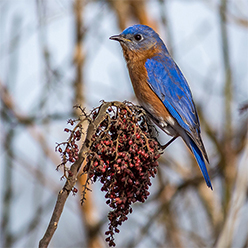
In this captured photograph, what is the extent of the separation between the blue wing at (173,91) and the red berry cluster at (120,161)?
5.78 ft

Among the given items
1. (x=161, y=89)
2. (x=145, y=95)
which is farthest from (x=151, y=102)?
(x=161, y=89)

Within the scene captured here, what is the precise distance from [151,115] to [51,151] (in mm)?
2260

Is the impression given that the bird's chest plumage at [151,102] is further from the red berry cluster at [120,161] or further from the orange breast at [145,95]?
the red berry cluster at [120,161]

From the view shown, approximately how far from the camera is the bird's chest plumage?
178 inches

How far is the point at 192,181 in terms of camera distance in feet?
19.0

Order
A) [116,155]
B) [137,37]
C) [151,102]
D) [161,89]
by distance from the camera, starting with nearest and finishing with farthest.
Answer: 1. [116,155]
2. [151,102]
3. [161,89]
4. [137,37]

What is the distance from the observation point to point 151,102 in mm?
4527

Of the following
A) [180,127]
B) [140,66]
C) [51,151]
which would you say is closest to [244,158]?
[180,127]

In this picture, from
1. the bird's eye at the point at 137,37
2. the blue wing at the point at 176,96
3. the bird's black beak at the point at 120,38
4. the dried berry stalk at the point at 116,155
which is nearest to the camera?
the dried berry stalk at the point at 116,155

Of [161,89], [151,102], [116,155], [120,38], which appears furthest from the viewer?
[120,38]

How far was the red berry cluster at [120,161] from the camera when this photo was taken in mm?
2580

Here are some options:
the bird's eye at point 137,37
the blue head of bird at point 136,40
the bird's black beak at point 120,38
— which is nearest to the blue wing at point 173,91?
the blue head of bird at point 136,40

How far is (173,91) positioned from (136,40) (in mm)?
928

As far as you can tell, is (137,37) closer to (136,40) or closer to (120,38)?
(136,40)
